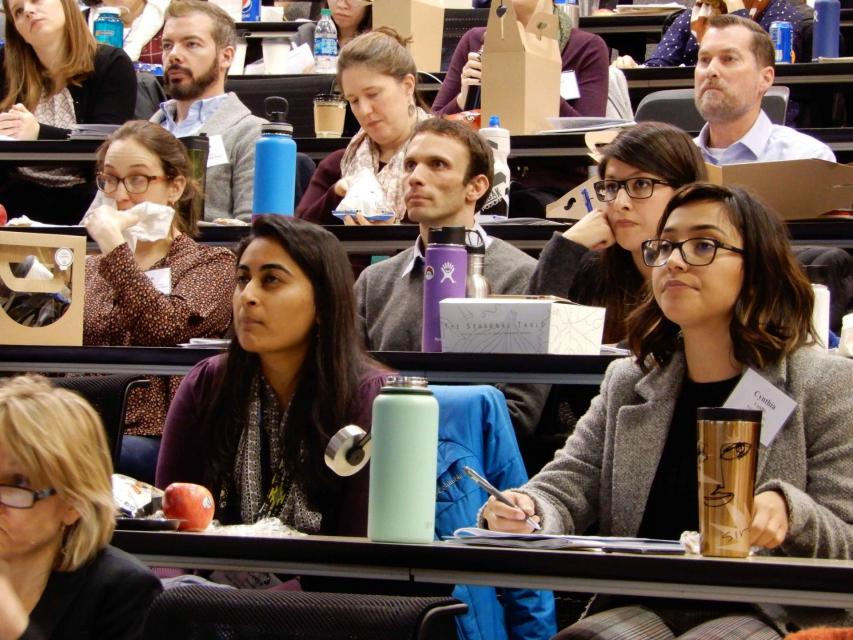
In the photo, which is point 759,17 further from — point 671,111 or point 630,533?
point 630,533

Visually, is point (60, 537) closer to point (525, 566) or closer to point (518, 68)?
point (525, 566)

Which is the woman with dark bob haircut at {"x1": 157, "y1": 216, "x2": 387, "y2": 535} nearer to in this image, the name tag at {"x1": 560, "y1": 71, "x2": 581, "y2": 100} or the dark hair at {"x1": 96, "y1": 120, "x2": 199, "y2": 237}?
the dark hair at {"x1": 96, "y1": 120, "x2": 199, "y2": 237}

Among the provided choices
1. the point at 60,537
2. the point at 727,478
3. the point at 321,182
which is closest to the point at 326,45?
the point at 321,182

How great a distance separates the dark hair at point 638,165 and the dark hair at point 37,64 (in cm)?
261

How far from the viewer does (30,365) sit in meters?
2.93

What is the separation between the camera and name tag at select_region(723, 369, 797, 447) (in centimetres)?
207

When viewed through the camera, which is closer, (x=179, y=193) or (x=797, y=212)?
(x=797, y=212)

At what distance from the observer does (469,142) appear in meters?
3.62

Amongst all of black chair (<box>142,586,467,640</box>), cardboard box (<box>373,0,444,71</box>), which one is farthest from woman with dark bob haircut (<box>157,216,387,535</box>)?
cardboard box (<box>373,0,444,71</box>)

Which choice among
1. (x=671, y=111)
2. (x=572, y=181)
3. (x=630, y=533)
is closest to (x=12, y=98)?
(x=572, y=181)

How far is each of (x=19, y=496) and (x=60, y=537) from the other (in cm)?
8

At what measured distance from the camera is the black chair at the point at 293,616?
1.28 meters

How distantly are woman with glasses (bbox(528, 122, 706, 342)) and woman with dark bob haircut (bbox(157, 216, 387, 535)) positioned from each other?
27.3 inches

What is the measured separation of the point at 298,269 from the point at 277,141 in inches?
39.8
